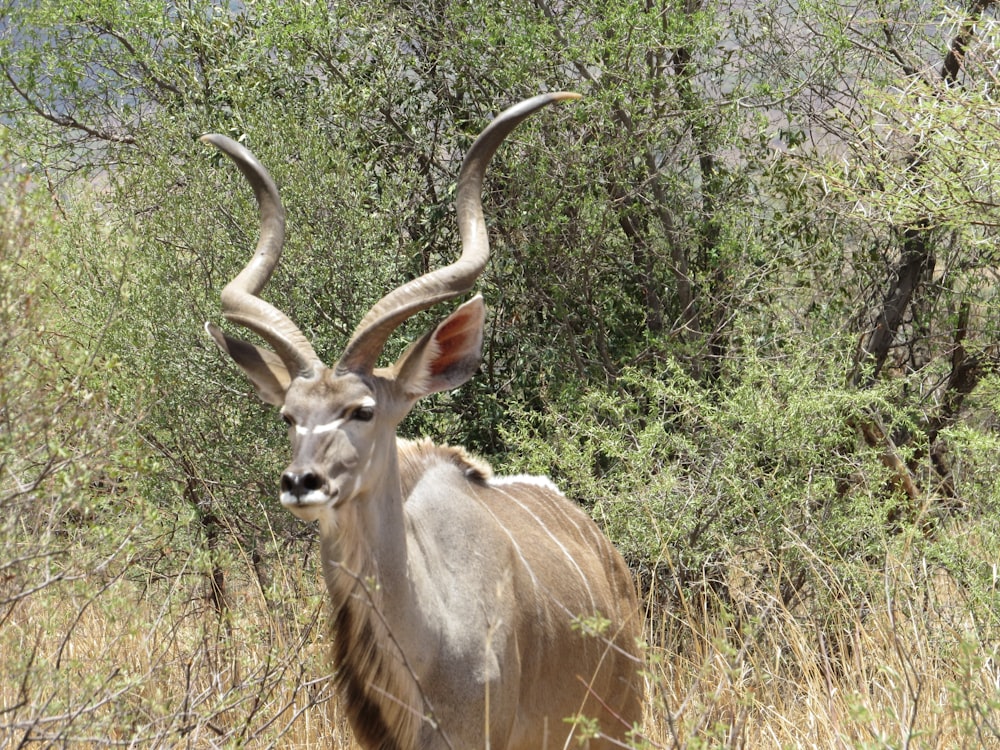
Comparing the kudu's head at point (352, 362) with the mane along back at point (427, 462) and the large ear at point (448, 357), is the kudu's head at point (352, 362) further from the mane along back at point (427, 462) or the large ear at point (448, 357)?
the mane along back at point (427, 462)

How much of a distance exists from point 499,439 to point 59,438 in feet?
10.8

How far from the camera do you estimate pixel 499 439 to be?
6.05m

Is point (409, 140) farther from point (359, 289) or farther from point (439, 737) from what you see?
point (439, 737)

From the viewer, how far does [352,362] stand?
321 cm

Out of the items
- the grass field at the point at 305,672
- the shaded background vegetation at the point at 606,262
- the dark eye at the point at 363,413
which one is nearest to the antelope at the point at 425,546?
the dark eye at the point at 363,413

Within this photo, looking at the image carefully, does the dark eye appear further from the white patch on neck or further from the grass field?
the grass field

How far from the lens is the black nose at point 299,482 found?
283cm

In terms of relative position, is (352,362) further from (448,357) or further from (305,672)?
(305,672)

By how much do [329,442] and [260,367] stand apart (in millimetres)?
472

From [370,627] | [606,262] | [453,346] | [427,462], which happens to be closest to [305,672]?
[427,462]

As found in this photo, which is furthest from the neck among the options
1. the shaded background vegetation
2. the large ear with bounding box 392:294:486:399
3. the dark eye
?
the shaded background vegetation

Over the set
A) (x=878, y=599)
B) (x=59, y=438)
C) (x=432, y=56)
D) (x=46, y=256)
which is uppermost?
(x=432, y=56)

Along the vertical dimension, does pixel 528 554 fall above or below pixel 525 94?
below

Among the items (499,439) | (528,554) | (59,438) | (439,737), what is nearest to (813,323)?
(499,439)
